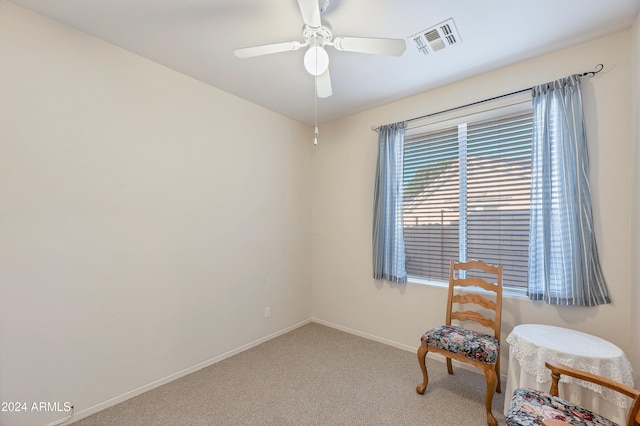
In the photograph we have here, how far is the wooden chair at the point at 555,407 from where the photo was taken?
4.21 feet

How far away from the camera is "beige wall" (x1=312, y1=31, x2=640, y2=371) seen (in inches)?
76.5

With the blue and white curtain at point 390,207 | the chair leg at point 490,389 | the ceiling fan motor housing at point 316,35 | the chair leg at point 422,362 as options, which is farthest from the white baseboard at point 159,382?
the ceiling fan motor housing at point 316,35

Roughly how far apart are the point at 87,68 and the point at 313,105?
2009mm

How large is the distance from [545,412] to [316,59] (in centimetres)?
222

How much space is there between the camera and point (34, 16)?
1.81m

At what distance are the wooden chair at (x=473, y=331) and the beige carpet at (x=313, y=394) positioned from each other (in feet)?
0.57

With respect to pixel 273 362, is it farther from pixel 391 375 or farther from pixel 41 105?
pixel 41 105

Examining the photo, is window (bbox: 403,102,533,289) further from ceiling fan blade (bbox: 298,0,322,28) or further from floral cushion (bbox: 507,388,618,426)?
ceiling fan blade (bbox: 298,0,322,28)

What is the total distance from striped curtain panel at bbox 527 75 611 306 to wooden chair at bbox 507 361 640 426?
805mm

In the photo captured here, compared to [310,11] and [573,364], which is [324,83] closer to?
[310,11]

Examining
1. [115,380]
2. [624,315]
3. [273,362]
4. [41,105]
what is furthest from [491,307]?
[41,105]

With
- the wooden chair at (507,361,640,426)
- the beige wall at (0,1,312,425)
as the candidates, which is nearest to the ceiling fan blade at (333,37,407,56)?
the beige wall at (0,1,312,425)

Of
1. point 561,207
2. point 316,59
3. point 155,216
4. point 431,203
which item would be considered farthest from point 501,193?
point 155,216

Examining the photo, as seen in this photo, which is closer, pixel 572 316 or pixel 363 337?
pixel 572 316
